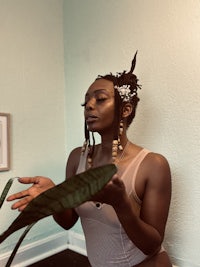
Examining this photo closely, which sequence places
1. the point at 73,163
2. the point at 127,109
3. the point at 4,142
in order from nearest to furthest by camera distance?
the point at 127,109 < the point at 73,163 < the point at 4,142

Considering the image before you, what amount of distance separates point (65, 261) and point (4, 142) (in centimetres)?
68

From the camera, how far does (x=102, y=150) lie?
115 centimetres

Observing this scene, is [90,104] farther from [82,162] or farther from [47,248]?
[47,248]

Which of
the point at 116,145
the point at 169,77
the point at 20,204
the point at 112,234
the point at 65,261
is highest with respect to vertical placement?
the point at 169,77

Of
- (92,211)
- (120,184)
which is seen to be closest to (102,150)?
(92,211)

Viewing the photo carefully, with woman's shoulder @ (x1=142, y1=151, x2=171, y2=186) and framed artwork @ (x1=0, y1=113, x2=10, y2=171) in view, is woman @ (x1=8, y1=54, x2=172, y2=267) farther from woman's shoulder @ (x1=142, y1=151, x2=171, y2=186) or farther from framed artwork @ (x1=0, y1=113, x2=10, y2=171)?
framed artwork @ (x1=0, y1=113, x2=10, y2=171)

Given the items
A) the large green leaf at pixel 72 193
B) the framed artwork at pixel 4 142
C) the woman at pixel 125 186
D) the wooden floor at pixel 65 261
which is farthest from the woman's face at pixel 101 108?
the wooden floor at pixel 65 261

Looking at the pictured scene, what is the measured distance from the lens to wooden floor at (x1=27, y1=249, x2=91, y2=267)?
4.70ft

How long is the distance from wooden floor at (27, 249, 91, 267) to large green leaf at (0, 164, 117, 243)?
1078 mm

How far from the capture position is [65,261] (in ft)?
4.84

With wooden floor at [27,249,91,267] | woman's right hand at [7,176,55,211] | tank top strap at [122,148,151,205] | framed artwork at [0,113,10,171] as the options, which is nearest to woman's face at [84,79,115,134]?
tank top strap at [122,148,151,205]

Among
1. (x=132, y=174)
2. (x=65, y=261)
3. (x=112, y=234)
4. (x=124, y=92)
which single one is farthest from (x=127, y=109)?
(x=65, y=261)

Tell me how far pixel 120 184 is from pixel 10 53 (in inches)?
40.1

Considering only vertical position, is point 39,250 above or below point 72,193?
below
